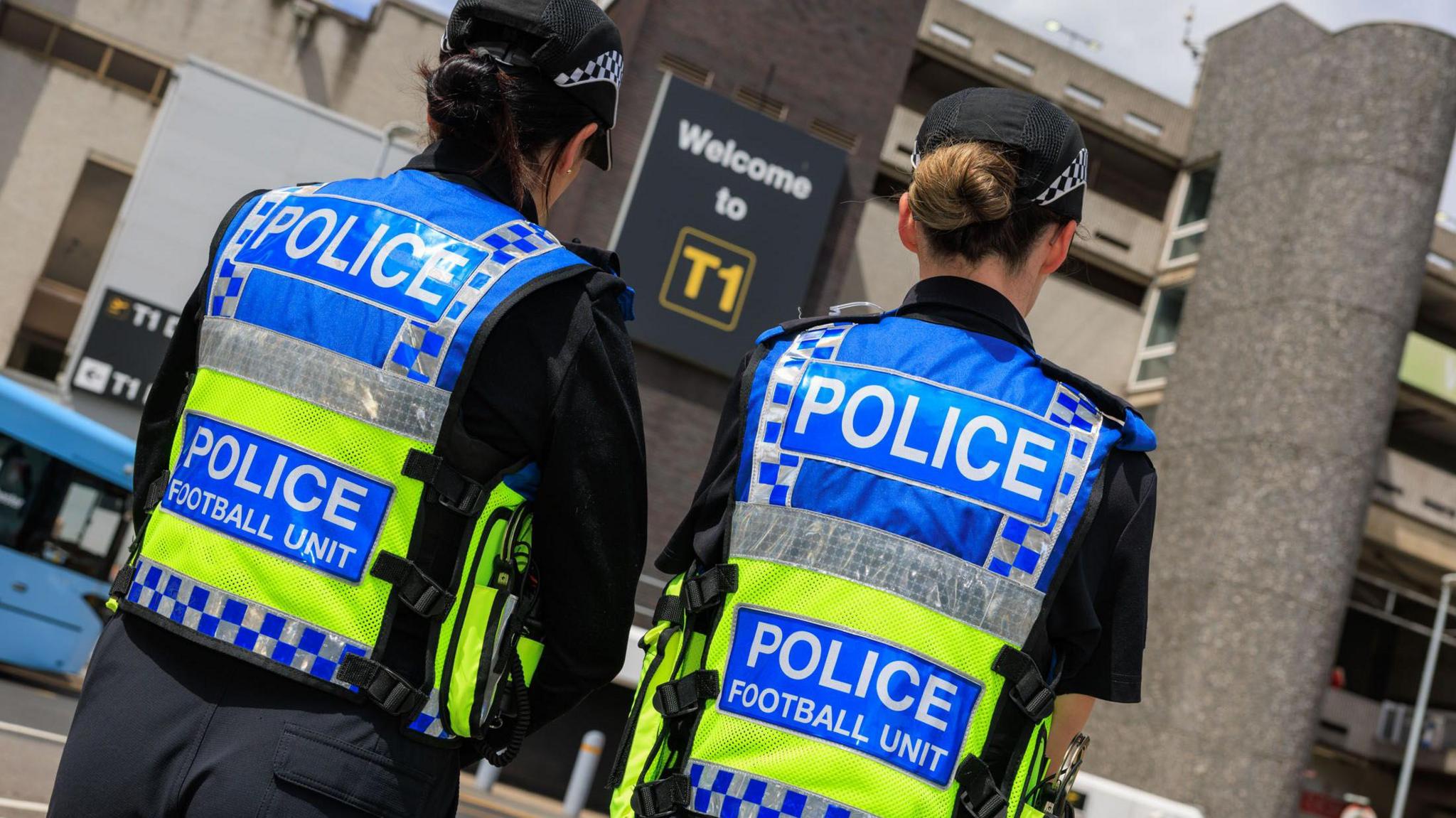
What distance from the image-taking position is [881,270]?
939 inches

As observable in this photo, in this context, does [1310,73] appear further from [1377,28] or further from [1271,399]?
[1271,399]

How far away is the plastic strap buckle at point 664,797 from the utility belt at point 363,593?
10.8 inches

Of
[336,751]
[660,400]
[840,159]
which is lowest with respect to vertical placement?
[336,751]

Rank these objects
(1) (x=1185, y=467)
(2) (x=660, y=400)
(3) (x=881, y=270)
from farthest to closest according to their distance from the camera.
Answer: (1) (x=1185, y=467)
(3) (x=881, y=270)
(2) (x=660, y=400)

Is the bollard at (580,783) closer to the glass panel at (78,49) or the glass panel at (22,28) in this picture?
the glass panel at (78,49)

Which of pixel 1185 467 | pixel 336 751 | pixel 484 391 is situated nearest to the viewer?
pixel 336 751

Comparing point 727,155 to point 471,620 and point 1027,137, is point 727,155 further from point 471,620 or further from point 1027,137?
point 471,620

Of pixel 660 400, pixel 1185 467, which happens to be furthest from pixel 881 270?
pixel 1185 467

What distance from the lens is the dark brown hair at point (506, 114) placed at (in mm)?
2225

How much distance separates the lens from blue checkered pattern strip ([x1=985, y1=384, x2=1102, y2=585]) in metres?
2.07

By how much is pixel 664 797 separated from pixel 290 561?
664mm

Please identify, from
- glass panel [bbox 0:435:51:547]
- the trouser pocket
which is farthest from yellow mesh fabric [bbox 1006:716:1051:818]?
glass panel [bbox 0:435:51:547]

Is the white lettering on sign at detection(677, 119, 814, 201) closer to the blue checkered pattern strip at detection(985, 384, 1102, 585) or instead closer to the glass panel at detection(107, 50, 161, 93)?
the glass panel at detection(107, 50, 161, 93)

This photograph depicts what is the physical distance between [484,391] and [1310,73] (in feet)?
91.0
